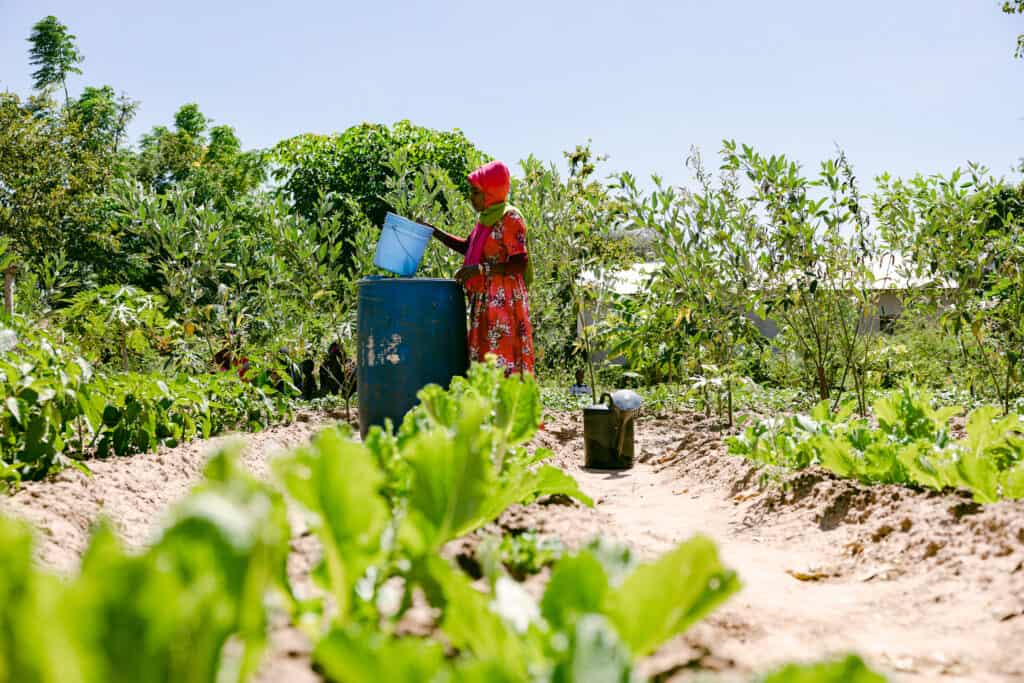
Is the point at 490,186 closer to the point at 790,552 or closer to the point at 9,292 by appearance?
the point at 790,552

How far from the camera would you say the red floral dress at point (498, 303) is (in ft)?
14.9

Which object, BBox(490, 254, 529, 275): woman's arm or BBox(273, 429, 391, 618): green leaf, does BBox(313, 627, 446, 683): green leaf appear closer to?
BBox(273, 429, 391, 618): green leaf

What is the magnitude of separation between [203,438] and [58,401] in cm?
153

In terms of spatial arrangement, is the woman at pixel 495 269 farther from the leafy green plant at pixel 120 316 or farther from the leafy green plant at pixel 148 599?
the leafy green plant at pixel 148 599

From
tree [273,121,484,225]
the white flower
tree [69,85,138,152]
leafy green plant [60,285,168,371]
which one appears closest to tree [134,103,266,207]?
tree [69,85,138,152]

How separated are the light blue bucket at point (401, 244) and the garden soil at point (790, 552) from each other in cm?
129

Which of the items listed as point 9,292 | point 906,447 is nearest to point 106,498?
point 906,447

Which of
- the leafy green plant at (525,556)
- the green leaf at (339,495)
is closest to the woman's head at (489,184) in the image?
the leafy green plant at (525,556)

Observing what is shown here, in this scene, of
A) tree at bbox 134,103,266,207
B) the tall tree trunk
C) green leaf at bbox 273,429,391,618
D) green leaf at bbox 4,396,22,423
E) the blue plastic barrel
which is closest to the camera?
green leaf at bbox 273,429,391,618

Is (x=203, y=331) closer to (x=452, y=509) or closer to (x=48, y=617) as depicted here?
(x=452, y=509)

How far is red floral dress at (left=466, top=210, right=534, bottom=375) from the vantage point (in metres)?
4.55

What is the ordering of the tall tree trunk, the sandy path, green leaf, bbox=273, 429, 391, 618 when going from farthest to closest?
the tall tree trunk < the sandy path < green leaf, bbox=273, 429, 391, 618

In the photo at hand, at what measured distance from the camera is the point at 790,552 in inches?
102

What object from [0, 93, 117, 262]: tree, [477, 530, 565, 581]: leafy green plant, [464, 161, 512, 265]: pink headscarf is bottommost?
[477, 530, 565, 581]: leafy green plant
